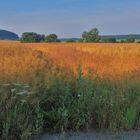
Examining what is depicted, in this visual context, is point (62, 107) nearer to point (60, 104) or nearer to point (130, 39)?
point (60, 104)

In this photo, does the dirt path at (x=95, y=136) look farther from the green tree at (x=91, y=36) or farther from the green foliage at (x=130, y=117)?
the green tree at (x=91, y=36)

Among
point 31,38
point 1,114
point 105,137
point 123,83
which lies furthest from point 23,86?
point 31,38

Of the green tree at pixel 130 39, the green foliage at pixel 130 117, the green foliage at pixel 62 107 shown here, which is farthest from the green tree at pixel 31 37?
the green foliage at pixel 130 117

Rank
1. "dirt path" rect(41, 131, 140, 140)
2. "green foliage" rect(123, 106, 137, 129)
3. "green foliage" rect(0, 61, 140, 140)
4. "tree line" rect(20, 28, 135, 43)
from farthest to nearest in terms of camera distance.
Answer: "tree line" rect(20, 28, 135, 43)
"green foliage" rect(123, 106, 137, 129)
"dirt path" rect(41, 131, 140, 140)
"green foliage" rect(0, 61, 140, 140)

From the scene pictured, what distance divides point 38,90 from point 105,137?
56.0 inches

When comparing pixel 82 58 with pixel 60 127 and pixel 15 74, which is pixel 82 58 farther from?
pixel 60 127

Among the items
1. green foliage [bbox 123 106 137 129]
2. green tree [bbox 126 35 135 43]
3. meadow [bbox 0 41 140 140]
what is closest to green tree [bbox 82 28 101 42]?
green tree [bbox 126 35 135 43]

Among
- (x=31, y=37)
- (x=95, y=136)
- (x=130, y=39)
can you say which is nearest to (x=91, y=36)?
(x=130, y=39)

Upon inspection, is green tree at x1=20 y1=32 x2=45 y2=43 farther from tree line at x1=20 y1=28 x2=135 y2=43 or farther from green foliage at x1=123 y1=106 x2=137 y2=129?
green foliage at x1=123 y1=106 x2=137 y2=129

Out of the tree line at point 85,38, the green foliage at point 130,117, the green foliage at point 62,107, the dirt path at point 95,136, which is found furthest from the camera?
the tree line at point 85,38

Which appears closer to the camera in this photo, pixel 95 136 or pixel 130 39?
pixel 95 136

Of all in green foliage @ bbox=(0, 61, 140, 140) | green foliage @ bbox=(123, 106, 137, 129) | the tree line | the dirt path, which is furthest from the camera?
the tree line

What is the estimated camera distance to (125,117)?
831 centimetres

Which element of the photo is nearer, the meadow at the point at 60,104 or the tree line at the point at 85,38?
the meadow at the point at 60,104
